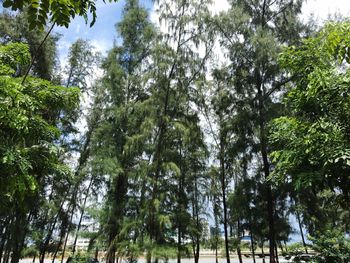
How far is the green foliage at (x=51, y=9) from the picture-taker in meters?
1.39

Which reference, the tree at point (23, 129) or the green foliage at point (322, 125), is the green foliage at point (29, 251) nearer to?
the tree at point (23, 129)

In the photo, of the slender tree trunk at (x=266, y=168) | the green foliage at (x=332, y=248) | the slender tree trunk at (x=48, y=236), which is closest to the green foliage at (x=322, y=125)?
the green foliage at (x=332, y=248)

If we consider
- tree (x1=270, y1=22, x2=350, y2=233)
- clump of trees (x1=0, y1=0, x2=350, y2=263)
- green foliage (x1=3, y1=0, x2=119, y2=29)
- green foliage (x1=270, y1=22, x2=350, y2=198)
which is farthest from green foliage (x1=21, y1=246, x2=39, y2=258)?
green foliage (x1=3, y1=0, x2=119, y2=29)

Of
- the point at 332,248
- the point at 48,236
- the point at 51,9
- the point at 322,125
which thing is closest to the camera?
the point at 51,9

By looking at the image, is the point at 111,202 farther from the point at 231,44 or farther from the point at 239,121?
the point at 231,44

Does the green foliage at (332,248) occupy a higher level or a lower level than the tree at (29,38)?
lower

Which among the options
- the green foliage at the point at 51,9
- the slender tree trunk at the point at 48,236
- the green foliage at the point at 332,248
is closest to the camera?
the green foliage at the point at 51,9

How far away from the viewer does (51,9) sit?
1505 millimetres

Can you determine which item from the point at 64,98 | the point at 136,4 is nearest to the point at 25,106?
the point at 64,98

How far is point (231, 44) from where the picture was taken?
11789 mm

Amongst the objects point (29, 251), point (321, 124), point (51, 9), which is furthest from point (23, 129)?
point (29, 251)

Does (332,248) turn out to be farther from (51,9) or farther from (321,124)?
Result: (51,9)

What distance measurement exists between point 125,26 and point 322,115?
10916 mm

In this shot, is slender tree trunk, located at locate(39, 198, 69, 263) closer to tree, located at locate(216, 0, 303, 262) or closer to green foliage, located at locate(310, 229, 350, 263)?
tree, located at locate(216, 0, 303, 262)
